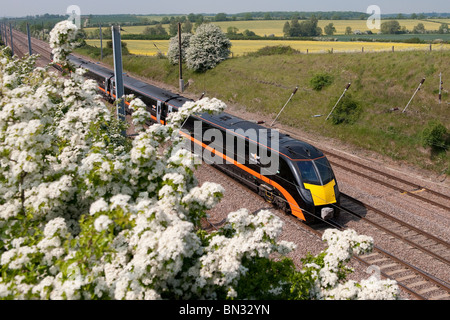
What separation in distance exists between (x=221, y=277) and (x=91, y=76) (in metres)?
37.8

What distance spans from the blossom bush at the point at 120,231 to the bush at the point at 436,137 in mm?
18834

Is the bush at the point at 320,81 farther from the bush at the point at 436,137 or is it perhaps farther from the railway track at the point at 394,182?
the bush at the point at 436,137

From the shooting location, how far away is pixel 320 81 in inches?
1357

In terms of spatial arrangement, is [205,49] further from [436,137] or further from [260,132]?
[260,132]

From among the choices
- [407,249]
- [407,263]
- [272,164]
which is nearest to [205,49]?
[272,164]

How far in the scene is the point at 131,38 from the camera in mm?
90688

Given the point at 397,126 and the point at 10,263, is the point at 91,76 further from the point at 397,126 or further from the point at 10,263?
the point at 10,263

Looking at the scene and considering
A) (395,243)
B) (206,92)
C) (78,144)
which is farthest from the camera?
(206,92)

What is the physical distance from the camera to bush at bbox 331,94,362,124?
28919 millimetres

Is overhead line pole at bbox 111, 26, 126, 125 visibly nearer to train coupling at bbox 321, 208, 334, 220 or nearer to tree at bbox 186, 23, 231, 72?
train coupling at bbox 321, 208, 334, 220

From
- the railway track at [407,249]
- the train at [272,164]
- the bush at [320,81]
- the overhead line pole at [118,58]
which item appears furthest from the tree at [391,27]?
the overhead line pole at [118,58]

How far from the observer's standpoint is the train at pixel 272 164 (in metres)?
15.4
